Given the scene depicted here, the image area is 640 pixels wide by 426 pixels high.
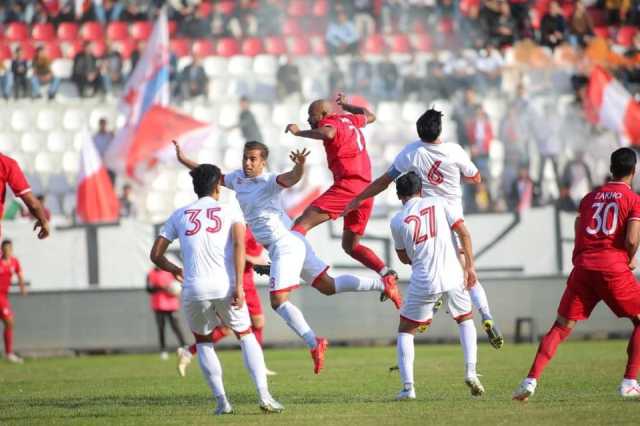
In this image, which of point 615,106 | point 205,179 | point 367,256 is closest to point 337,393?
point 367,256

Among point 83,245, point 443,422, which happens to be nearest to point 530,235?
point 83,245

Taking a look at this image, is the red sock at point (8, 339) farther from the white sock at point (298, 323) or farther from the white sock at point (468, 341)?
the white sock at point (468, 341)

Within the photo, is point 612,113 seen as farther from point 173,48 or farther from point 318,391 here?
point 318,391

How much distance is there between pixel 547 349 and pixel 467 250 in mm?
1164

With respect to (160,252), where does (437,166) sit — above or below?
above

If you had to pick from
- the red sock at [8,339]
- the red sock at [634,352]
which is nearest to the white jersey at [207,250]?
the red sock at [634,352]

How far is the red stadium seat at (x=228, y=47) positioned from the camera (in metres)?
31.2

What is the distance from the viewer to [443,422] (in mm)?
10055

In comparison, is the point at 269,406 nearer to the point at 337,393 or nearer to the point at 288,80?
the point at 337,393

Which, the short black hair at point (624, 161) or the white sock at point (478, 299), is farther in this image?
the white sock at point (478, 299)

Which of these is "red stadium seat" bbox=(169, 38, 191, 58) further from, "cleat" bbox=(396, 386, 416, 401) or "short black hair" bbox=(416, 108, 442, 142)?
"cleat" bbox=(396, 386, 416, 401)

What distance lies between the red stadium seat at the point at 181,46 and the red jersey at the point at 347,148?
1772cm

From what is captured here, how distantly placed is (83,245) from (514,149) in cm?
988

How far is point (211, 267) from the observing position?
10.8 m
